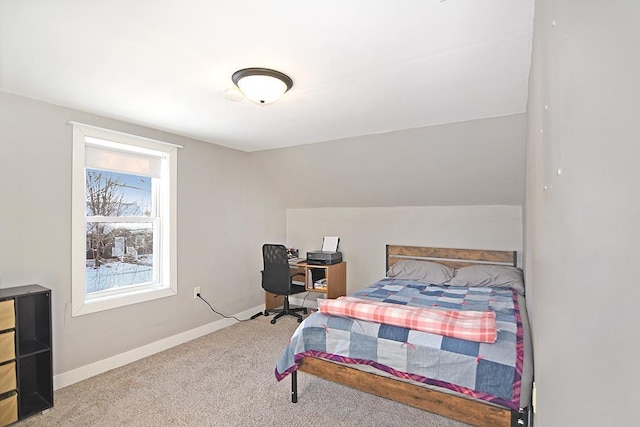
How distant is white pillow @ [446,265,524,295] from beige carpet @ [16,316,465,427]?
1.66m

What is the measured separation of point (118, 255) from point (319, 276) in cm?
246

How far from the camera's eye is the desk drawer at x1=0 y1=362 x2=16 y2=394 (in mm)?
2154

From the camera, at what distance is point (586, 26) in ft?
1.60

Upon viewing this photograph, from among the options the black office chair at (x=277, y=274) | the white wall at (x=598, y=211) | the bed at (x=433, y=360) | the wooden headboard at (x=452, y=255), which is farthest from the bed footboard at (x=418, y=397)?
the wooden headboard at (x=452, y=255)

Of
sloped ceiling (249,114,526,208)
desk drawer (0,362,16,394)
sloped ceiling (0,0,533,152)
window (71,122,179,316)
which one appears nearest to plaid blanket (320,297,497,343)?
sloped ceiling (0,0,533,152)

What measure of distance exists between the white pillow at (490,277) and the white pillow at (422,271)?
12 centimetres

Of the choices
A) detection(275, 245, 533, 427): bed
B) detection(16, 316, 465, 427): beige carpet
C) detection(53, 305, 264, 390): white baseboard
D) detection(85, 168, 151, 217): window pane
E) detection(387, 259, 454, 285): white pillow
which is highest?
detection(85, 168, 151, 217): window pane

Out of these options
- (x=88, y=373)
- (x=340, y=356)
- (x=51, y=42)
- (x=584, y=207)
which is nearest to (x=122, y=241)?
(x=88, y=373)

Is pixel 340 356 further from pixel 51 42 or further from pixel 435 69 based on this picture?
pixel 51 42

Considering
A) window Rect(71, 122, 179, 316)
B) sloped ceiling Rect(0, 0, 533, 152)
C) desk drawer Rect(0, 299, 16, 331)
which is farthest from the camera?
window Rect(71, 122, 179, 316)

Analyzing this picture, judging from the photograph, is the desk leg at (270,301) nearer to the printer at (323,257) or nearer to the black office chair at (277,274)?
the black office chair at (277,274)

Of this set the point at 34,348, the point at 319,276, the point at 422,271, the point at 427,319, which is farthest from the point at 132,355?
the point at 422,271

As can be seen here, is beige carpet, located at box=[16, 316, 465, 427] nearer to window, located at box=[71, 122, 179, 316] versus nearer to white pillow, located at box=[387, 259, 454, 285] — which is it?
window, located at box=[71, 122, 179, 316]

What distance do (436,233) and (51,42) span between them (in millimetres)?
3958
